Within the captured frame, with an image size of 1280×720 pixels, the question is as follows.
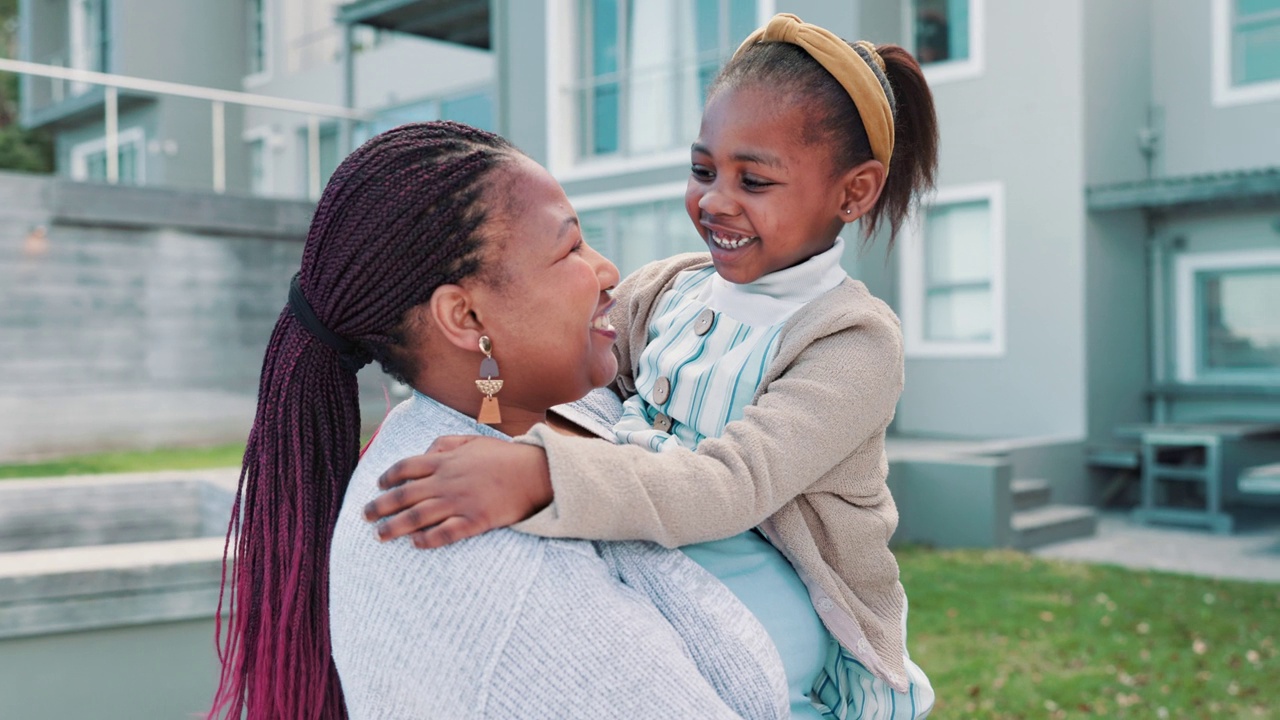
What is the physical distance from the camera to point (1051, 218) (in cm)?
1059

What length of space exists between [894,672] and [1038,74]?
32.9 ft

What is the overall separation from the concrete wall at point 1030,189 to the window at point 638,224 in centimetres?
209

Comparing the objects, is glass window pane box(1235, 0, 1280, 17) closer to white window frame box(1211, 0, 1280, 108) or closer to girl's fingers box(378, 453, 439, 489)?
→ white window frame box(1211, 0, 1280, 108)

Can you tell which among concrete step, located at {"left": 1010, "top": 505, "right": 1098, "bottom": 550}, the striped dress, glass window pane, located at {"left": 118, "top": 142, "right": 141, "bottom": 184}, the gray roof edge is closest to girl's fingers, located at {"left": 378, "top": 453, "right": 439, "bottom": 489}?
the striped dress

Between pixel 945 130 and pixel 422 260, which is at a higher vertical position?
pixel 945 130

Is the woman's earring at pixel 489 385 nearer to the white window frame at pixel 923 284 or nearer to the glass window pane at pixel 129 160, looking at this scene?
the white window frame at pixel 923 284

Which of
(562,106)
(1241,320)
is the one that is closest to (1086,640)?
(1241,320)

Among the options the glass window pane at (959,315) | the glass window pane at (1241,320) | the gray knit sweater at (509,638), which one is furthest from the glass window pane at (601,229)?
the gray knit sweater at (509,638)

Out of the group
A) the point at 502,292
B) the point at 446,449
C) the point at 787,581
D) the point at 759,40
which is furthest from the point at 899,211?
the point at 446,449

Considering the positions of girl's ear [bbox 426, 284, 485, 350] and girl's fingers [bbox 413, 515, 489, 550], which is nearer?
girl's fingers [bbox 413, 515, 489, 550]

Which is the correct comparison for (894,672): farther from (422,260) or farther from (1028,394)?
(1028,394)

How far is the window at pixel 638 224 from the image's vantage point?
1056cm

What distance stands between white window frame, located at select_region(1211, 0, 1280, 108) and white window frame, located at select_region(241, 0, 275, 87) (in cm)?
1460

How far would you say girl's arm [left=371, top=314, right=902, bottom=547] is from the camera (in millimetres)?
1195
